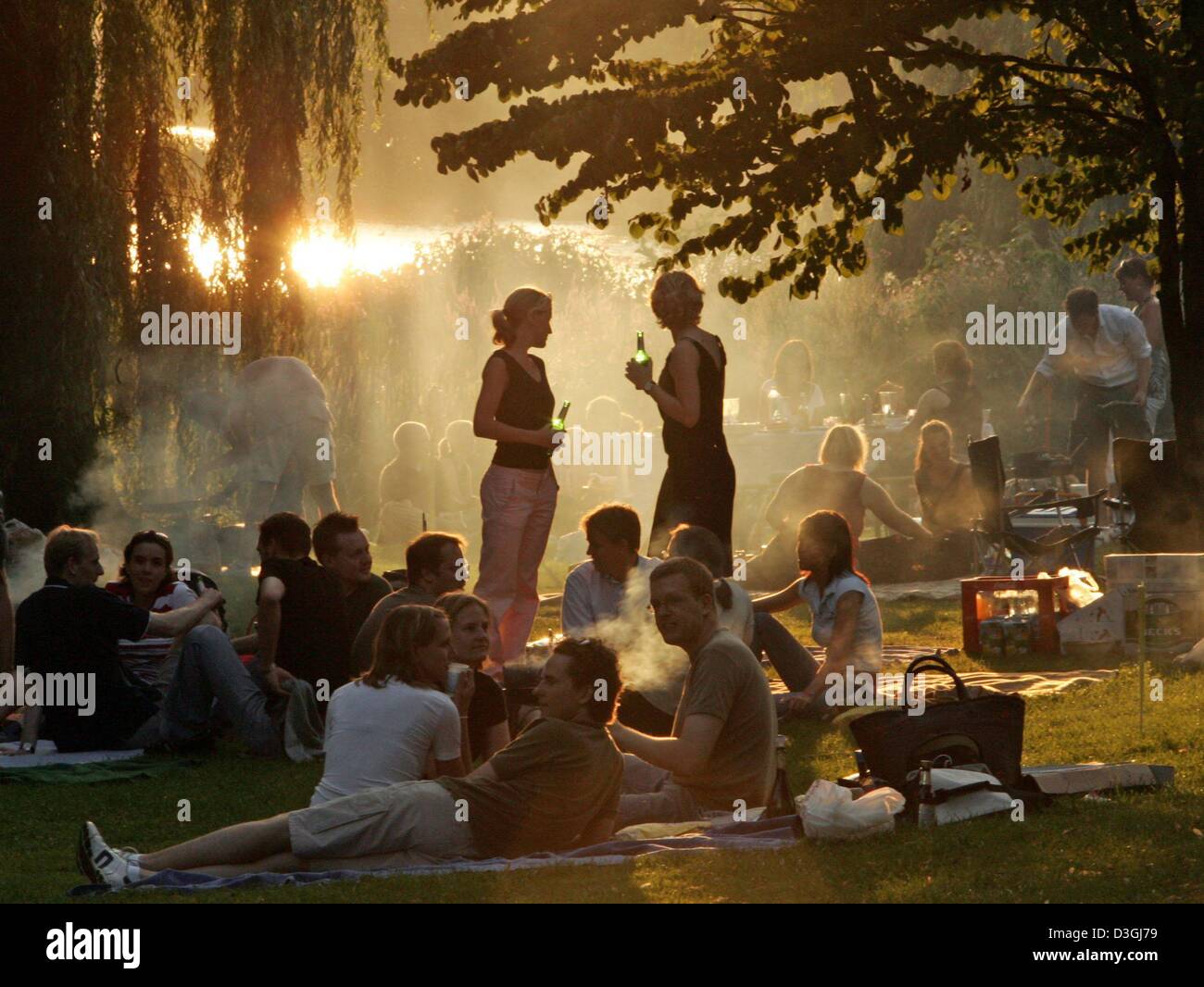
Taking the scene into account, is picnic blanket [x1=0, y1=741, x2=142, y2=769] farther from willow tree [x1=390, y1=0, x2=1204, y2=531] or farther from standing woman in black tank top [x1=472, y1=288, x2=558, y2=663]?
willow tree [x1=390, y1=0, x2=1204, y2=531]

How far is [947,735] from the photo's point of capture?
8.05 metres

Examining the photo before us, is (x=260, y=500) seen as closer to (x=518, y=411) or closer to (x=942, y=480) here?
(x=942, y=480)

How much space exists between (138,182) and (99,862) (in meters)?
10.6

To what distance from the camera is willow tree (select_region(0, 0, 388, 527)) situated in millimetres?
15891

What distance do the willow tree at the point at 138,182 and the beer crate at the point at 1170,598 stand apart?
314 inches

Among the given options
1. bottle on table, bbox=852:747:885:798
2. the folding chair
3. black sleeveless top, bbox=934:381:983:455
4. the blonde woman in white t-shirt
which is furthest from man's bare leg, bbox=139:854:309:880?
black sleeveless top, bbox=934:381:983:455

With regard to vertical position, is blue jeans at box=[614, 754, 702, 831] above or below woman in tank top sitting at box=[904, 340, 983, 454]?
below

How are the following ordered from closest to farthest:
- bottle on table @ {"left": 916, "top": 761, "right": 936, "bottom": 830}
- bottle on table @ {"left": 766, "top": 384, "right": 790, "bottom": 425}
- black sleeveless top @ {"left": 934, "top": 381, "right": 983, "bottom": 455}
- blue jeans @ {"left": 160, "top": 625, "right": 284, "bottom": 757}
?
bottle on table @ {"left": 916, "top": 761, "right": 936, "bottom": 830}
blue jeans @ {"left": 160, "top": 625, "right": 284, "bottom": 757}
black sleeveless top @ {"left": 934, "top": 381, "right": 983, "bottom": 455}
bottle on table @ {"left": 766, "top": 384, "right": 790, "bottom": 425}

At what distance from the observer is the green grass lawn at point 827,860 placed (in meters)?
6.85

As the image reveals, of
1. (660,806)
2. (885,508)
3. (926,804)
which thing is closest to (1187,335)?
(885,508)

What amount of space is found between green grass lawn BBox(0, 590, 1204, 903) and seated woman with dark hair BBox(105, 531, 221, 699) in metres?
1.66
